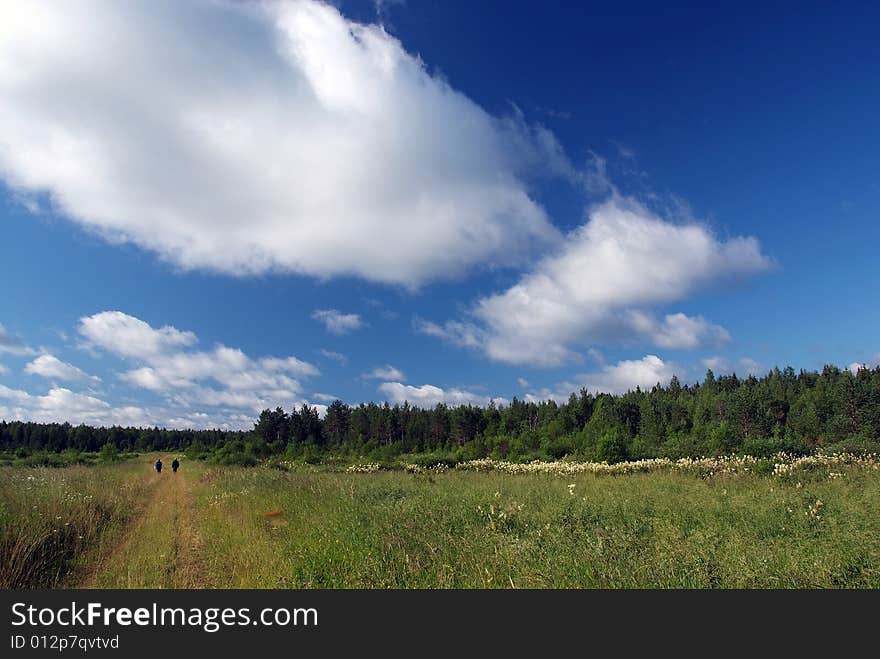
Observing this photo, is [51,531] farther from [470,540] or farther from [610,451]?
[610,451]

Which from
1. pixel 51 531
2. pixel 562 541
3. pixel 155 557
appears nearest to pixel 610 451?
pixel 562 541

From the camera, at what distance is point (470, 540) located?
26.2 feet

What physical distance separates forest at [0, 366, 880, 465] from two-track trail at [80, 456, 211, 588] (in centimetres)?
2761

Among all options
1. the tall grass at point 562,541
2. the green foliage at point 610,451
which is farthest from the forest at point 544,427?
the tall grass at point 562,541

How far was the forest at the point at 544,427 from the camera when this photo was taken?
200 ft

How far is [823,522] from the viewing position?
28.3 feet

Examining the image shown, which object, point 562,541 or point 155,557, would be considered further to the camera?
point 155,557

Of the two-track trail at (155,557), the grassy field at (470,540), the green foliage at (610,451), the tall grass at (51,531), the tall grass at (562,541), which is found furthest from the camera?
the green foliage at (610,451)

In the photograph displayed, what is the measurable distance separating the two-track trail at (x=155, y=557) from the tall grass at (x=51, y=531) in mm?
377

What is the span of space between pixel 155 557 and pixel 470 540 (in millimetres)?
6068

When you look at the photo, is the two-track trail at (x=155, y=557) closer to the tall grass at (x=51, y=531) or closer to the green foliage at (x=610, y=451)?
the tall grass at (x=51, y=531)

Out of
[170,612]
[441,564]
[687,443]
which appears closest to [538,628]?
[441,564]

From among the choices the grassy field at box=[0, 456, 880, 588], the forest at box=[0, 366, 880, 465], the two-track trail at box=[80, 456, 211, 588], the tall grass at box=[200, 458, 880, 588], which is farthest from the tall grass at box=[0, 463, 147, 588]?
the forest at box=[0, 366, 880, 465]

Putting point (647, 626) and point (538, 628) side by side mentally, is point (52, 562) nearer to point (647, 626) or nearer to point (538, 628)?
point (538, 628)
